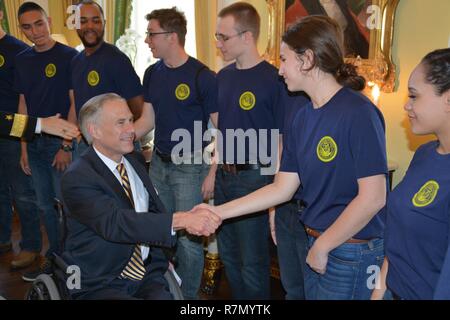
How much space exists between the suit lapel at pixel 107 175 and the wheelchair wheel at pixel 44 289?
18.5 inches

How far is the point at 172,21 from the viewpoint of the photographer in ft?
11.2

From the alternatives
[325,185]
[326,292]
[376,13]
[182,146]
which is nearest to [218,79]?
[182,146]

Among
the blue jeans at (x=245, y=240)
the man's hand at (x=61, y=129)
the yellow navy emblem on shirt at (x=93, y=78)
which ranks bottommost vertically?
the blue jeans at (x=245, y=240)

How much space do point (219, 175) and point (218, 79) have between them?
0.60 meters

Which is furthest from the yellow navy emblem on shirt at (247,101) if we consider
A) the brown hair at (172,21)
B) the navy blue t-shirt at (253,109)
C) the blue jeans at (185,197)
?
the brown hair at (172,21)

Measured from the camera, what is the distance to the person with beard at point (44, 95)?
3926mm

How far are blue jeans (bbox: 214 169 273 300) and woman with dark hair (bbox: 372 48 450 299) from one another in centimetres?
137

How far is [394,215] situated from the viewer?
1727 mm

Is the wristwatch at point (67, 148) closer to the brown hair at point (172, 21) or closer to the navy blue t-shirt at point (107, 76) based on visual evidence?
the navy blue t-shirt at point (107, 76)

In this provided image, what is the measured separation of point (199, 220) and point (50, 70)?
217cm

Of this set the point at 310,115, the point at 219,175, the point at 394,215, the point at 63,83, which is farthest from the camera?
the point at 63,83

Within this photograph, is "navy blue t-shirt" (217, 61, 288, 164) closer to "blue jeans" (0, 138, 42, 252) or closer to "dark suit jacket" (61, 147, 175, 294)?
"dark suit jacket" (61, 147, 175, 294)

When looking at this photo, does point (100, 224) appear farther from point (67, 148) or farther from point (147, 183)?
point (67, 148)
